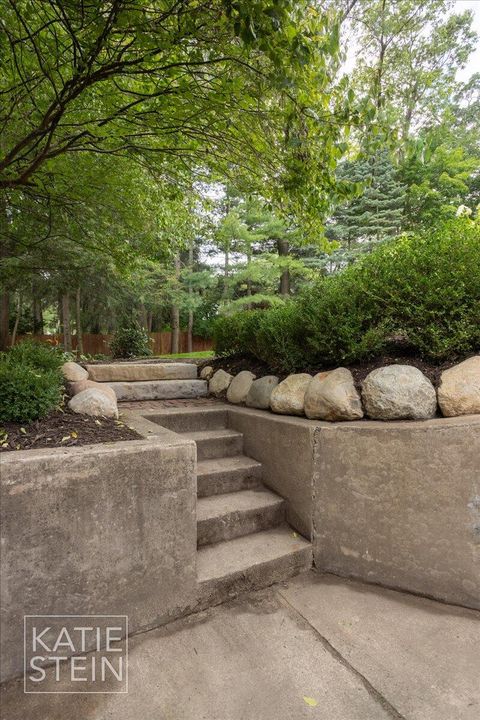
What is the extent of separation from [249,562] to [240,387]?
173 centimetres

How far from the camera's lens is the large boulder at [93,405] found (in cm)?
240

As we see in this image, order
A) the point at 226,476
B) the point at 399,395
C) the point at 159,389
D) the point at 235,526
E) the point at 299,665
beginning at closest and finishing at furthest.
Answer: the point at 299,665, the point at 399,395, the point at 235,526, the point at 226,476, the point at 159,389

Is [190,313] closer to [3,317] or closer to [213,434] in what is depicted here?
[3,317]

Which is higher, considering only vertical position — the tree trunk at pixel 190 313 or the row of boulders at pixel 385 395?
the tree trunk at pixel 190 313

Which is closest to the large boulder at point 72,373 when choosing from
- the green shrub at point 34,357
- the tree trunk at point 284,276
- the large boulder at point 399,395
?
the green shrub at point 34,357

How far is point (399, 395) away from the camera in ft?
7.27

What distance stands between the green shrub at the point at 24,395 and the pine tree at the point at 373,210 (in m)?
11.4

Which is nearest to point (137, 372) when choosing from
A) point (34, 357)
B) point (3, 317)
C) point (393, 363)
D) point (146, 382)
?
point (146, 382)

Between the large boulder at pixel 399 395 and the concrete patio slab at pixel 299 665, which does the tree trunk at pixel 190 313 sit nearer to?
the large boulder at pixel 399 395

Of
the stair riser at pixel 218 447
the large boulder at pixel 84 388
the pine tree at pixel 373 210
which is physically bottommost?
the stair riser at pixel 218 447

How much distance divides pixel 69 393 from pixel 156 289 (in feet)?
44.8

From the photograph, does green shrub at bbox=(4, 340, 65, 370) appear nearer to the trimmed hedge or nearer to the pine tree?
the trimmed hedge

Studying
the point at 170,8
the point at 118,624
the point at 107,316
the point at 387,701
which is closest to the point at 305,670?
the point at 387,701

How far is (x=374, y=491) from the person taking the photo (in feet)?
7.07
